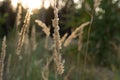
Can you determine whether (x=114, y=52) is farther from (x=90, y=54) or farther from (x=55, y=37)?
(x=55, y=37)

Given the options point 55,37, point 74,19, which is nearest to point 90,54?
point 74,19

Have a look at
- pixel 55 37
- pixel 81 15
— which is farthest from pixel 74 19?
pixel 55 37

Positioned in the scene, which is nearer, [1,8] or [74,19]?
[74,19]

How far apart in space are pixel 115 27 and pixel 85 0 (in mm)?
797

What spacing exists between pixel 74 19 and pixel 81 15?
0.77ft

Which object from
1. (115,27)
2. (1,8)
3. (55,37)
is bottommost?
(55,37)

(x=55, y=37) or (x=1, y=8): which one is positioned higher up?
(x=1, y=8)

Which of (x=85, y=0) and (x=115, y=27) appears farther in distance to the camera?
(x=115, y=27)

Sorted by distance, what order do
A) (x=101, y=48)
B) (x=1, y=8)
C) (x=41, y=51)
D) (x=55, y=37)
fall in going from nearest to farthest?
(x=55, y=37), (x=41, y=51), (x=101, y=48), (x=1, y=8)

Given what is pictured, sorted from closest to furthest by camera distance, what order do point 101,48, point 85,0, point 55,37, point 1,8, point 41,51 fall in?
point 55,37 → point 41,51 → point 85,0 → point 101,48 → point 1,8

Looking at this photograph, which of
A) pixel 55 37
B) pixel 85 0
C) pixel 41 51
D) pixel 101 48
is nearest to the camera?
pixel 55 37

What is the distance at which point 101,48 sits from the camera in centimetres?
572

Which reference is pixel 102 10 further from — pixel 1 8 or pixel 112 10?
pixel 1 8

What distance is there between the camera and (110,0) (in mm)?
5750
